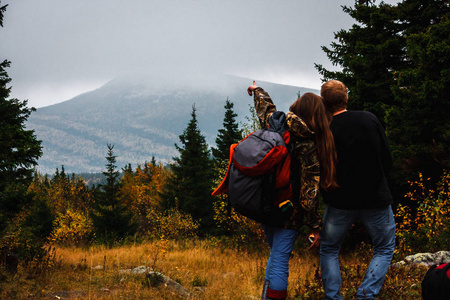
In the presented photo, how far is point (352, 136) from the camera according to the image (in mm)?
2658

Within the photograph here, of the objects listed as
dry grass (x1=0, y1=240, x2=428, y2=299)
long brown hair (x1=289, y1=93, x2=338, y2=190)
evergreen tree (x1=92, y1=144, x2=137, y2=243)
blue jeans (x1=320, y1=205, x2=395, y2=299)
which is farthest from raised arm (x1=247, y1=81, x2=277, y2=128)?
evergreen tree (x1=92, y1=144, x2=137, y2=243)

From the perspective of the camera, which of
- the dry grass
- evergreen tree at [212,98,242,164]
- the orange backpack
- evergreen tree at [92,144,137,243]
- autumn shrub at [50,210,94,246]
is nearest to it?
the orange backpack

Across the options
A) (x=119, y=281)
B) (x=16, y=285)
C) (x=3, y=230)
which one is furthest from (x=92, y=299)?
(x=3, y=230)

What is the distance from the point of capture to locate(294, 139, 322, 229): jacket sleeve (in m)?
2.58

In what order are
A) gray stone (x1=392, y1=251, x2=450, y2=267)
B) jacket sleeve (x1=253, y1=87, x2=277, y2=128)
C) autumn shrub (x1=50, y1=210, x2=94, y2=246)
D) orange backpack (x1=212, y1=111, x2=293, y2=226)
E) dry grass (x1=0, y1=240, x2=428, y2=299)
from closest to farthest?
orange backpack (x1=212, y1=111, x2=293, y2=226) → jacket sleeve (x1=253, y1=87, x2=277, y2=128) → dry grass (x1=0, y1=240, x2=428, y2=299) → gray stone (x1=392, y1=251, x2=450, y2=267) → autumn shrub (x1=50, y1=210, x2=94, y2=246)

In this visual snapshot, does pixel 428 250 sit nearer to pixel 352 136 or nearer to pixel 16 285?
pixel 352 136

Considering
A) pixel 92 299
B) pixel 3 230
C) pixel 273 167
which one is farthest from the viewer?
pixel 3 230

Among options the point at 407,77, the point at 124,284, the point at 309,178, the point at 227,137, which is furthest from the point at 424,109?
the point at 227,137

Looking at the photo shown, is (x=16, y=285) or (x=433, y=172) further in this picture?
(x=433, y=172)

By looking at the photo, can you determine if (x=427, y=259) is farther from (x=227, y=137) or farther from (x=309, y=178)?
(x=227, y=137)

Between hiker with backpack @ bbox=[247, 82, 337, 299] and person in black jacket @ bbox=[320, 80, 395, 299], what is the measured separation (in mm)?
120

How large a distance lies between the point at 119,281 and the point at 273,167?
13.1 ft

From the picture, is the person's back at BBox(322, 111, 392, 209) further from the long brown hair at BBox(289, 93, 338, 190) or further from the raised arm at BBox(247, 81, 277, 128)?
the raised arm at BBox(247, 81, 277, 128)

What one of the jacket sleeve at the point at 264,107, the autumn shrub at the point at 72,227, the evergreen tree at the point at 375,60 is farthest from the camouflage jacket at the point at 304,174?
the autumn shrub at the point at 72,227
